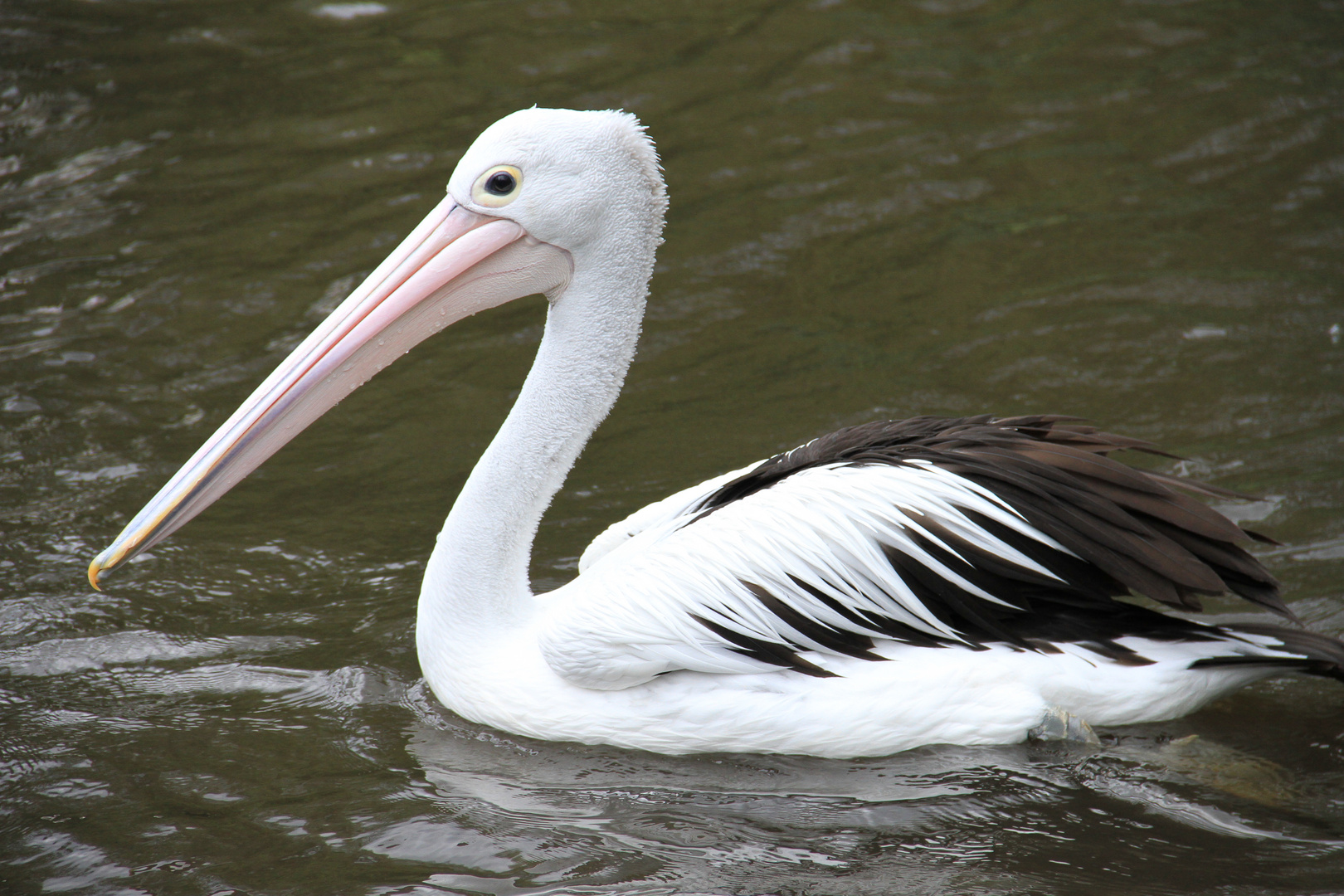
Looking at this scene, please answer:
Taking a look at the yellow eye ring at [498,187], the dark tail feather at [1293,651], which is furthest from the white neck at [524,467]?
the dark tail feather at [1293,651]

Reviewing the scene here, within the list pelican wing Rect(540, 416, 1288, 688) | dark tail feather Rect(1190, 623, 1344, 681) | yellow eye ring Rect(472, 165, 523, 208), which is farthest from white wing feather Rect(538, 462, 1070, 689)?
yellow eye ring Rect(472, 165, 523, 208)

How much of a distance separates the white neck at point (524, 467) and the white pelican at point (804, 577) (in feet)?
0.04

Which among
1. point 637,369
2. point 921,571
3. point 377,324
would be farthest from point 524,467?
point 637,369

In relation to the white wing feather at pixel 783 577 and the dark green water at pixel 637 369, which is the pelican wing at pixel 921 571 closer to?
the white wing feather at pixel 783 577

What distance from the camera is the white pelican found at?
3.10 metres

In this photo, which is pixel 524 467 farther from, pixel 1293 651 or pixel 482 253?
pixel 1293 651

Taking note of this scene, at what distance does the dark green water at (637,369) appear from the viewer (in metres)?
2.99

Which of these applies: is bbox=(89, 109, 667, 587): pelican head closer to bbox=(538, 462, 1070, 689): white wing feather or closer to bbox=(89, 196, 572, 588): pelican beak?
bbox=(89, 196, 572, 588): pelican beak

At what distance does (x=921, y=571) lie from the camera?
3.10m

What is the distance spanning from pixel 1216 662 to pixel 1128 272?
9.72ft

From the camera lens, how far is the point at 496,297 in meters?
3.45

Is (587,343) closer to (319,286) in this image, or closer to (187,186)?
(319,286)

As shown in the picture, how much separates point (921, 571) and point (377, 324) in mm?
1529

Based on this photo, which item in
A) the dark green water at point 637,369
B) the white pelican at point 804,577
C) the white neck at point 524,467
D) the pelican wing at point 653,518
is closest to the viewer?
the dark green water at point 637,369
